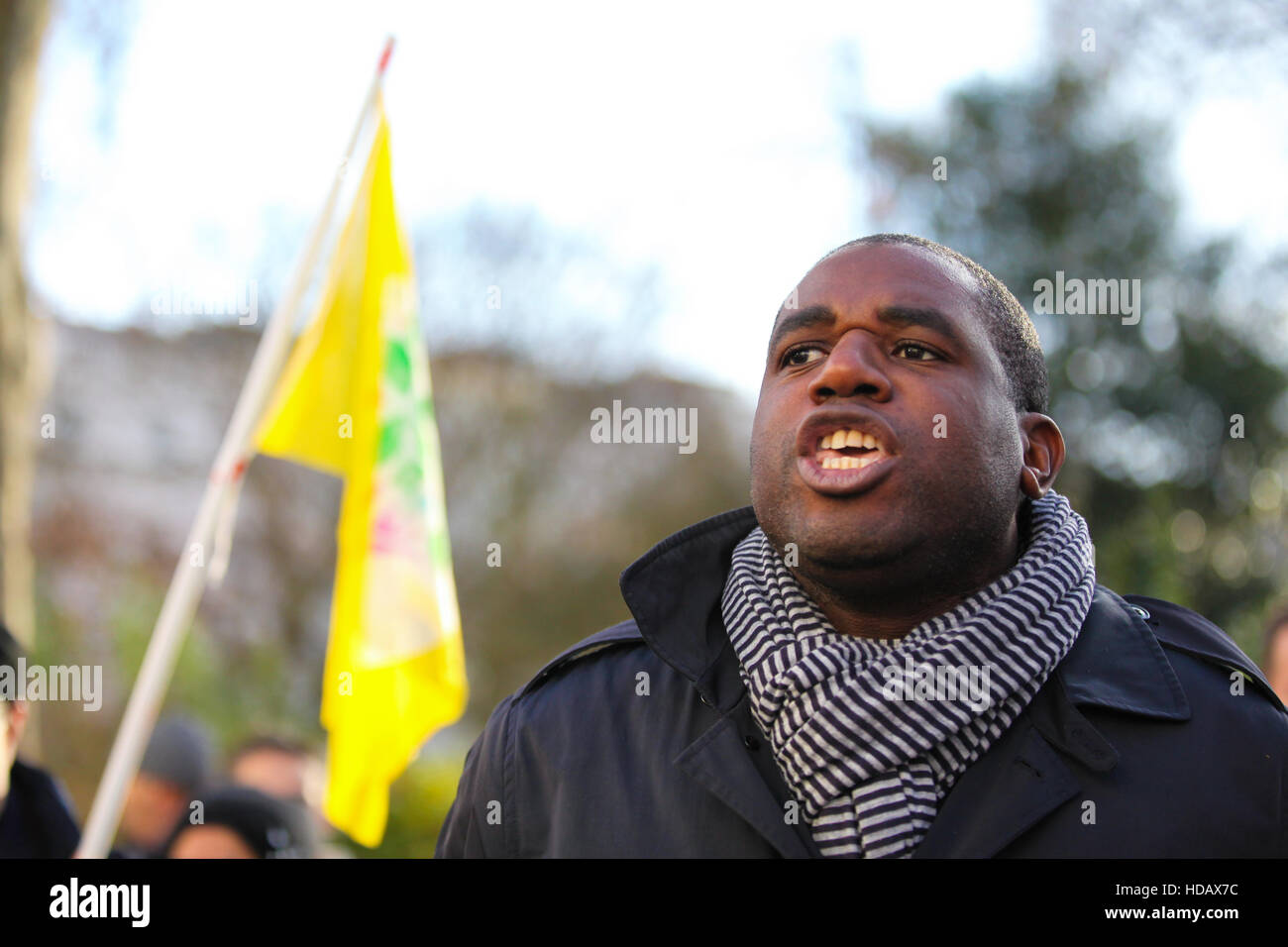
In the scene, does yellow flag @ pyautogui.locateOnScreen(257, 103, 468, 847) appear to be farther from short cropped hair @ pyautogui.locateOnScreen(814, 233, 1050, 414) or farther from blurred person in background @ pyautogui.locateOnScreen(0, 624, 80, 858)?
short cropped hair @ pyautogui.locateOnScreen(814, 233, 1050, 414)

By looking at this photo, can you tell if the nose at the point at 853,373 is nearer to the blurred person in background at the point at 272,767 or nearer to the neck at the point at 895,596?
the neck at the point at 895,596

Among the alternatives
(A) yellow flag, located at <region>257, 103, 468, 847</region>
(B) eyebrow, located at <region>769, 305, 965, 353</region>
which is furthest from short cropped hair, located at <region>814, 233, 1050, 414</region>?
(A) yellow flag, located at <region>257, 103, 468, 847</region>

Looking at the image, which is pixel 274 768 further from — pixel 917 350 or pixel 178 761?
pixel 917 350

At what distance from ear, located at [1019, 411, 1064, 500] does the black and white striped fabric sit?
0.63ft

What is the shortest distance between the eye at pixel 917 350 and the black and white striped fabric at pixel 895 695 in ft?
1.28

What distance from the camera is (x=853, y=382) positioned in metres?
1.98

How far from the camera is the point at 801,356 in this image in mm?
2150

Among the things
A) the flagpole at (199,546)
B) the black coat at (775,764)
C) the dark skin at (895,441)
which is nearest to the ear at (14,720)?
the flagpole at (199,546)

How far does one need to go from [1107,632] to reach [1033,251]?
1388 centimetres

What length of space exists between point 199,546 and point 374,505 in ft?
2.56
